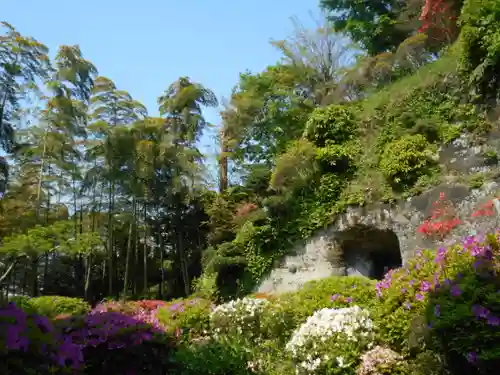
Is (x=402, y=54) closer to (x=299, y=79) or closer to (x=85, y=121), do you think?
(x=299, y=79)

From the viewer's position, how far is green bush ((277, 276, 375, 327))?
246 inches

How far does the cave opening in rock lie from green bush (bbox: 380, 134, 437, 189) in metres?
1.23

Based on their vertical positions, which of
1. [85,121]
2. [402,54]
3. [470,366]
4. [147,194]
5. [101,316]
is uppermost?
[85,121]

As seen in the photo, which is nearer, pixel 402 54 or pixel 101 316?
pixel 101 316

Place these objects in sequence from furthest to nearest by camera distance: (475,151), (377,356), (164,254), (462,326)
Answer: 1. (164,254)
2. (475,151)
3. (377,356)
4. (462,326)

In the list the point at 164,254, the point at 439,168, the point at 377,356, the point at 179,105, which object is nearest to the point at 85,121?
the point at 179,105

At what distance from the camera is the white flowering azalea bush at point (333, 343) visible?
4.52 metres

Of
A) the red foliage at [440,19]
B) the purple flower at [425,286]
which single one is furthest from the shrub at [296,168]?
the purple flower at [425,286]

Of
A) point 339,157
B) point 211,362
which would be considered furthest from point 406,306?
point 339,157

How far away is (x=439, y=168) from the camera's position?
8555 millimetres

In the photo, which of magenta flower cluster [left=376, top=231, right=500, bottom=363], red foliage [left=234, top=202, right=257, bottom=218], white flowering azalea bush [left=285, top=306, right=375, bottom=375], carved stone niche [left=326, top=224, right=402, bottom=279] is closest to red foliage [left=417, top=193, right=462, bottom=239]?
carved stone niche [left=326, top=224, right=402, bottom=279]

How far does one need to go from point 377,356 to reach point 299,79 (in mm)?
10298

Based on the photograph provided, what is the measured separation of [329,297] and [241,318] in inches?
50.9

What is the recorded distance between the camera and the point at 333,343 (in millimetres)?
4656
